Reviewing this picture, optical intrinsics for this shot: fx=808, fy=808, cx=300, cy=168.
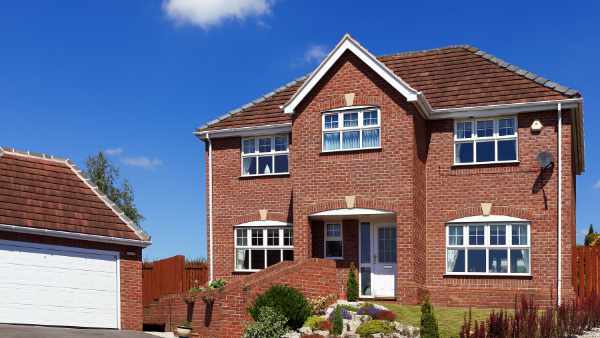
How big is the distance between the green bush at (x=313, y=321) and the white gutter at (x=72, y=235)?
726 centimetres

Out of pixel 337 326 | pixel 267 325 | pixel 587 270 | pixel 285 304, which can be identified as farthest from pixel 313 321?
pixel 587 270

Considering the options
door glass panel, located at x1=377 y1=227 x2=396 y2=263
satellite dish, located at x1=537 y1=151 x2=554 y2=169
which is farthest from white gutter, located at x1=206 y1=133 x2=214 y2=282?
satellite dish, located at x1=537 y1=151 x2=554 y2=169

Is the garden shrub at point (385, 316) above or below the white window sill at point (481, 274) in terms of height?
below

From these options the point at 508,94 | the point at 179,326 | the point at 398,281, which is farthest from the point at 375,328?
the point at 508,94

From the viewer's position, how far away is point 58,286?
24500 millimetres

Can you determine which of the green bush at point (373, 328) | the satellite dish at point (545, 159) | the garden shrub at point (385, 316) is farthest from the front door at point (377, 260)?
the green bush at point (373, 328)

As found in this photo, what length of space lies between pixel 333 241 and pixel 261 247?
3.09 meters

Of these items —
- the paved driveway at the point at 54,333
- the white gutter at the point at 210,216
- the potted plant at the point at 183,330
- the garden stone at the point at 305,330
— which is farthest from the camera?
the white gutter at the point at 210,216

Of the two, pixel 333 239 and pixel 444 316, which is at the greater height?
pixel 333 239

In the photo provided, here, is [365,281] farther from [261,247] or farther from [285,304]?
A: [285,304]

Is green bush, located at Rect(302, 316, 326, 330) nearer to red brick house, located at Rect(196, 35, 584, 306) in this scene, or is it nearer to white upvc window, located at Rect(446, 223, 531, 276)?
red brick house, located at Rect(196, 35, 584, 306)

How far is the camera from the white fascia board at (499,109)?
82.0ft

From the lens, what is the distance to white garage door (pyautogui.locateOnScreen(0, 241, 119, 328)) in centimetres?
2341

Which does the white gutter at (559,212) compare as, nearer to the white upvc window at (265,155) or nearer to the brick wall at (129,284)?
the white upvc window at (265,155)
